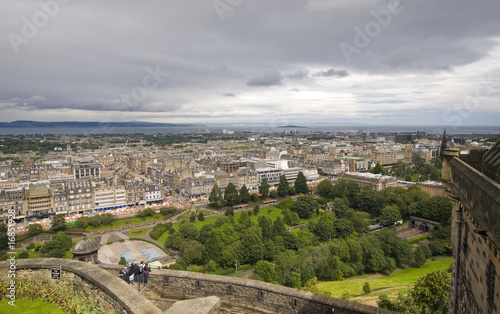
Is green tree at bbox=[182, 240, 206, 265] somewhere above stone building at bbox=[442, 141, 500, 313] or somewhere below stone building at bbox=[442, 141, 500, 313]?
below

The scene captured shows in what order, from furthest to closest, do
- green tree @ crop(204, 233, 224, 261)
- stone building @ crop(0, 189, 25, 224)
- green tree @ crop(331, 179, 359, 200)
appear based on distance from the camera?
green tree @ crop(331, 179, 359, 200) → stone building @ crop(0, 189, 25, 224) → green tree @ crop(204, 233, 224, 261)

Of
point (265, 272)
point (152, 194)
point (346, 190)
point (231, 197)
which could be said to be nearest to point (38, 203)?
point (152, 194)

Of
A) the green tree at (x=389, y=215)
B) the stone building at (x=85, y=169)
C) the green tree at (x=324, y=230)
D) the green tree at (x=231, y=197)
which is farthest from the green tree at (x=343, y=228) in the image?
the stone building at (x=85, y=169)

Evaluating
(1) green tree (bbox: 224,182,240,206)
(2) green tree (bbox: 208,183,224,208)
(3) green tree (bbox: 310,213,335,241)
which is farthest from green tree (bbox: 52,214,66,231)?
(3) green tree (bbox: 310,213,335,241)

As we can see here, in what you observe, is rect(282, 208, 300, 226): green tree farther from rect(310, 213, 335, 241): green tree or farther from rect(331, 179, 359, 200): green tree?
rect(331, 179, 359, 200): green tree

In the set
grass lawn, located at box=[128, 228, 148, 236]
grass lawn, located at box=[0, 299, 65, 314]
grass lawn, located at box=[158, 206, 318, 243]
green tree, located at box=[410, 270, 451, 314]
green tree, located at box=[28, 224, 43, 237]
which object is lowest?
grass lawn, located at box=[128, 228, 148, 236]

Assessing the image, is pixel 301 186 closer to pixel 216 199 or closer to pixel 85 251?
pixel 216 199

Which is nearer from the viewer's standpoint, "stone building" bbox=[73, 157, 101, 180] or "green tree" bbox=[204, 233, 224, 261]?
"green tree" bbox=[204, 233, 224, 261]
